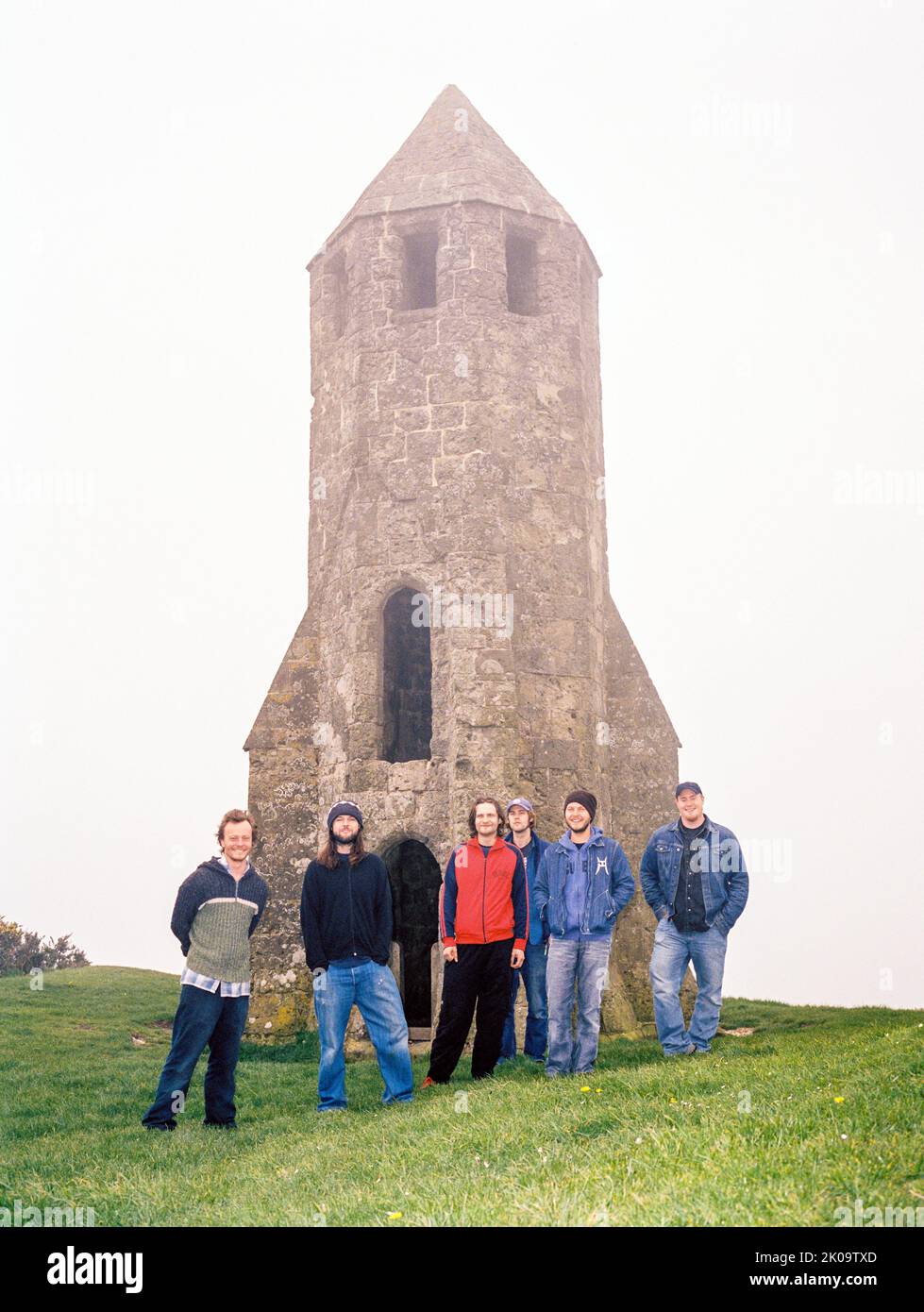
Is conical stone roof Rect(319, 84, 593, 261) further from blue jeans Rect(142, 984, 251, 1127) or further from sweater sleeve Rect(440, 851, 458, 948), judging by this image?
blue jeans Rect(142, 984, 251, 1127)

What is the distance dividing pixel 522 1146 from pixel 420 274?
482 inches

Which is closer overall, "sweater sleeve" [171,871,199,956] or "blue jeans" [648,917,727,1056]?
"sweater sleeve" [171,871,199,956]

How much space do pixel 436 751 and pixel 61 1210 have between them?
8309 mm

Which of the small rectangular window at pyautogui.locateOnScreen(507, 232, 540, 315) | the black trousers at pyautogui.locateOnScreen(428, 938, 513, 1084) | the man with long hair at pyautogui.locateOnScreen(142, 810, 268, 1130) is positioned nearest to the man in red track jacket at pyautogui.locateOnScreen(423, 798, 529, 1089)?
the black trousers at pyautogui.locateOnScreen(428, 938, 513, 1084)

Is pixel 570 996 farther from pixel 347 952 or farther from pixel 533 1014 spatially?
pixel 347 952

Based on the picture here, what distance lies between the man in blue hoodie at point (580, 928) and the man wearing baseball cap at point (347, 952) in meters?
1.13

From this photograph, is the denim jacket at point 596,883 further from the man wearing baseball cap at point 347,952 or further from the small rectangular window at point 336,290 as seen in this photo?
the small rectangular window at point 336,290

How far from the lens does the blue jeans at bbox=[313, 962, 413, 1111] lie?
8.42m

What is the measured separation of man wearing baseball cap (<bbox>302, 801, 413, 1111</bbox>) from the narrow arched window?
5.97 m

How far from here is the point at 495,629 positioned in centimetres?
1374

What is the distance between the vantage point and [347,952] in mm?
8430

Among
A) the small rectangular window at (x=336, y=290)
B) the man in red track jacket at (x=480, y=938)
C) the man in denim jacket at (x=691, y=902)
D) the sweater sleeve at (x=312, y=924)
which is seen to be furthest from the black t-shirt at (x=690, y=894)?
the small rectangular window at (x=336, y=290)

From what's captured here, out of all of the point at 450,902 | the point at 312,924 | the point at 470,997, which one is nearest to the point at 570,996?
the point at 470,997
